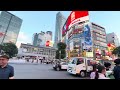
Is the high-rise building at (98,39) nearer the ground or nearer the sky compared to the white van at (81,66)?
nearer the sky

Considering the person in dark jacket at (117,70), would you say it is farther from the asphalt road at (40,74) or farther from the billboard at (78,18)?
the billboard at (78,18)

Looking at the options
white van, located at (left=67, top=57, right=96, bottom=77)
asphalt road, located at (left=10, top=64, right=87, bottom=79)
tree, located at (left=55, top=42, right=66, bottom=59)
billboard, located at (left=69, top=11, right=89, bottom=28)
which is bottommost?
asphalt road, located at (left=10, top=64, right=87, bottom=79)

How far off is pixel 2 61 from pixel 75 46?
18.2 metres

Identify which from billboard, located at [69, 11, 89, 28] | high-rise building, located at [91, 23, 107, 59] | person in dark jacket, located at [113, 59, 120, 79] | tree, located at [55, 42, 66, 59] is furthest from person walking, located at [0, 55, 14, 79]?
high-rise building, located at [91, 23, 107, 59]

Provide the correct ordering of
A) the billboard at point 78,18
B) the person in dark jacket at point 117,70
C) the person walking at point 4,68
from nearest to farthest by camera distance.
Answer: the person walking at point 4,68
the person in dark jacket at point 117,70
the billboard at point 78,18

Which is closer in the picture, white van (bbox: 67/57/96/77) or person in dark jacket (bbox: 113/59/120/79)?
person in dark jacket (bbox: 113/59/120/79)

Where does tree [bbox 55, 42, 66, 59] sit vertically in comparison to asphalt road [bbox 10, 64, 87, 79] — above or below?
above

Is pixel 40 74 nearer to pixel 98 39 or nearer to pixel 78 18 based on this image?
pixel 78 18

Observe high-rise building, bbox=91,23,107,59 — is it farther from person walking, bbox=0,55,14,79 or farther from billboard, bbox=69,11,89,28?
person walking, bbox=0,55,14,79

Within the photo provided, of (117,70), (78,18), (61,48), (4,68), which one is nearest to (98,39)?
(61,48)

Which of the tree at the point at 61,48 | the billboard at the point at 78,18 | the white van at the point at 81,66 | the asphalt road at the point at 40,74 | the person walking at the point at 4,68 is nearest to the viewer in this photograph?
the person walking at the point at 4,68

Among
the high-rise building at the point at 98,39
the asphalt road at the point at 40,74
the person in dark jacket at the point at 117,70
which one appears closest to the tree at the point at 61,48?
the high-rise building at the point at 98,39
